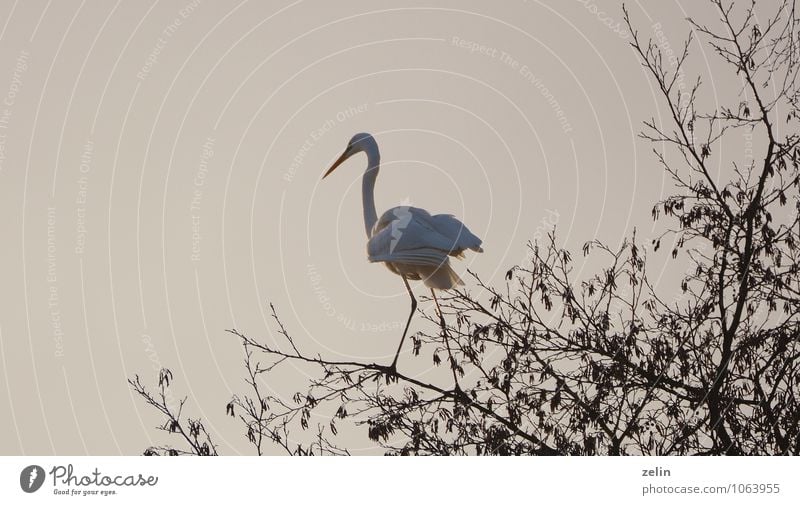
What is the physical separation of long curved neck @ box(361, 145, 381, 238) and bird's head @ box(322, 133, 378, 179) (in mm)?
14

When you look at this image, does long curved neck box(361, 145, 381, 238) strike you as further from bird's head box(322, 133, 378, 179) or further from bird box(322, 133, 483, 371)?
bird box(322, 133, 483, 371)

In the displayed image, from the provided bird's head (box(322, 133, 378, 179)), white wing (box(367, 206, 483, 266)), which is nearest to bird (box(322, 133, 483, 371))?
white wing (box(367, 206, 483, 266))

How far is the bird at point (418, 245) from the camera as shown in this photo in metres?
12.2

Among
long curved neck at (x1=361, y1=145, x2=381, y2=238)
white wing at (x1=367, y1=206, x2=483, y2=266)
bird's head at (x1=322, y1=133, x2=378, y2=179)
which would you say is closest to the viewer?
white wing at (x1=367, y1=206, x2=483, y2=266)

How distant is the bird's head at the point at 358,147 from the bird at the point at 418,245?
1.02 m

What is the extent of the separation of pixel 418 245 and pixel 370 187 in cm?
176

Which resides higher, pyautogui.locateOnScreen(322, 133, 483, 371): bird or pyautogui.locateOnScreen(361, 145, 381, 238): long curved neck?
pyautogui.locateOnScreen(361, 145, 381, 238): long curved neck

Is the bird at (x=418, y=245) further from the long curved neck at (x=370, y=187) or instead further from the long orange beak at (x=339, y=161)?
the long orange beak at (x=339, y=161)

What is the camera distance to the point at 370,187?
45.6 ft

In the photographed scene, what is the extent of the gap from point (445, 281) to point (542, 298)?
303cm

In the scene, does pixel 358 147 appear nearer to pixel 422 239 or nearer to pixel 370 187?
pixel 370 187

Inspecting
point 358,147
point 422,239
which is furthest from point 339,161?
point 422,239

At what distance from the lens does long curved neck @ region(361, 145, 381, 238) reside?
13.7 meters
